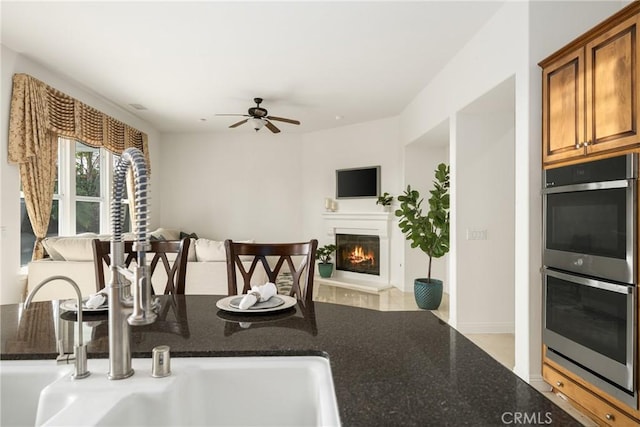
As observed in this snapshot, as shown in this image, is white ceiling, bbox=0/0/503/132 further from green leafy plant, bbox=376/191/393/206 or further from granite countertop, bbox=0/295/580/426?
granite countertop, bbox=0/295/580/426

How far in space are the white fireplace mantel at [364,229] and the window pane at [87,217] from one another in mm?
3614

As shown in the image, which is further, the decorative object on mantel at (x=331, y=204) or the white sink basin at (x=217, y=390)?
the decorative object on mantel at (x=331, y=204)

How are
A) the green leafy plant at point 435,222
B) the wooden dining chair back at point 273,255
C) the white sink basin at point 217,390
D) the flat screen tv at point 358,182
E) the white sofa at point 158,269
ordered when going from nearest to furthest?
the white sink basin at point 217,390
the wooden dining chair back at point 273,255
the white sofa at point 158,269
the green leafy plant at point 435,222
the flat screen tv at point 358,182

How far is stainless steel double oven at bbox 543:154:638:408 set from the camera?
1806 mm

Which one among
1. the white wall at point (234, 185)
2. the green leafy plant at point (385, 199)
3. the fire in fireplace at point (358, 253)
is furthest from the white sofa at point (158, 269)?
the white wall at point (234, 185)

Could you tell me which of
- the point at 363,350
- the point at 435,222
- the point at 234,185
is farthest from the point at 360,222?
the point at 363,350

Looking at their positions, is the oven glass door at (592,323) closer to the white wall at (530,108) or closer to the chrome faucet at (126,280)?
the white wall at (530,108)

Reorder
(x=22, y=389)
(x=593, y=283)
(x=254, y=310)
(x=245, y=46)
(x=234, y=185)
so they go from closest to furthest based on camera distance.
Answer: (x=22, y=389)
(x=254, y=310)
(x=593, y=283)
(x=245, y=46)
(x=234, y=185)

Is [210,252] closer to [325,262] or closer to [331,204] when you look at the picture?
[325,262]

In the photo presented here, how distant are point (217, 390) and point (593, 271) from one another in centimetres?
209

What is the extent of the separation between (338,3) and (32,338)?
2.74 metres

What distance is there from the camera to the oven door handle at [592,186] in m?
1.83

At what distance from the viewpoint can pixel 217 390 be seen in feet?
2.77
